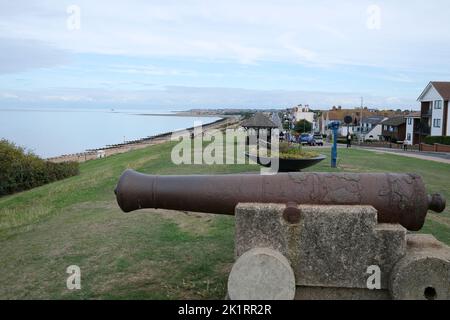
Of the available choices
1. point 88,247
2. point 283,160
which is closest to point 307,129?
Answer: point 283,160

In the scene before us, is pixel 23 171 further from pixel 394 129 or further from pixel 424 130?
pixel 394 129

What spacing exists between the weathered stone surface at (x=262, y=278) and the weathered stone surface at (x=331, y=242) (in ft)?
0.67

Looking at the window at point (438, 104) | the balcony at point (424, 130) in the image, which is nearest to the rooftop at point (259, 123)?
the window at point (438, 104)

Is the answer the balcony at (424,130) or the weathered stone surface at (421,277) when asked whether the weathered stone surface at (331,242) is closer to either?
the weathered stone surface at (421,277)

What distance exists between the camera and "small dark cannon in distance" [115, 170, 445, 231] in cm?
400

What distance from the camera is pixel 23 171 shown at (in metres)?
19.6

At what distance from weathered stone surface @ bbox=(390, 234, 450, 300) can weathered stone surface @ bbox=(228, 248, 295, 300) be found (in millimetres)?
869

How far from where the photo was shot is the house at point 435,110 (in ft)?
145

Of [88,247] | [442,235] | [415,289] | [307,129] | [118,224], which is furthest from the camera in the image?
[307,129]

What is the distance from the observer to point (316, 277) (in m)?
3.83

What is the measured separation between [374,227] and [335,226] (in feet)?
1.07

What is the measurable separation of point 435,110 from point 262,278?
47620mm

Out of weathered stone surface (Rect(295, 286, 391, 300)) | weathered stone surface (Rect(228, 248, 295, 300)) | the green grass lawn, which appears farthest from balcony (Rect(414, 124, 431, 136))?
weathered stone surface (Rect(228, 248, 295, 300))

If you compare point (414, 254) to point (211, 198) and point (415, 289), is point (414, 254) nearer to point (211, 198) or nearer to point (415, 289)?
point (415, 289)
